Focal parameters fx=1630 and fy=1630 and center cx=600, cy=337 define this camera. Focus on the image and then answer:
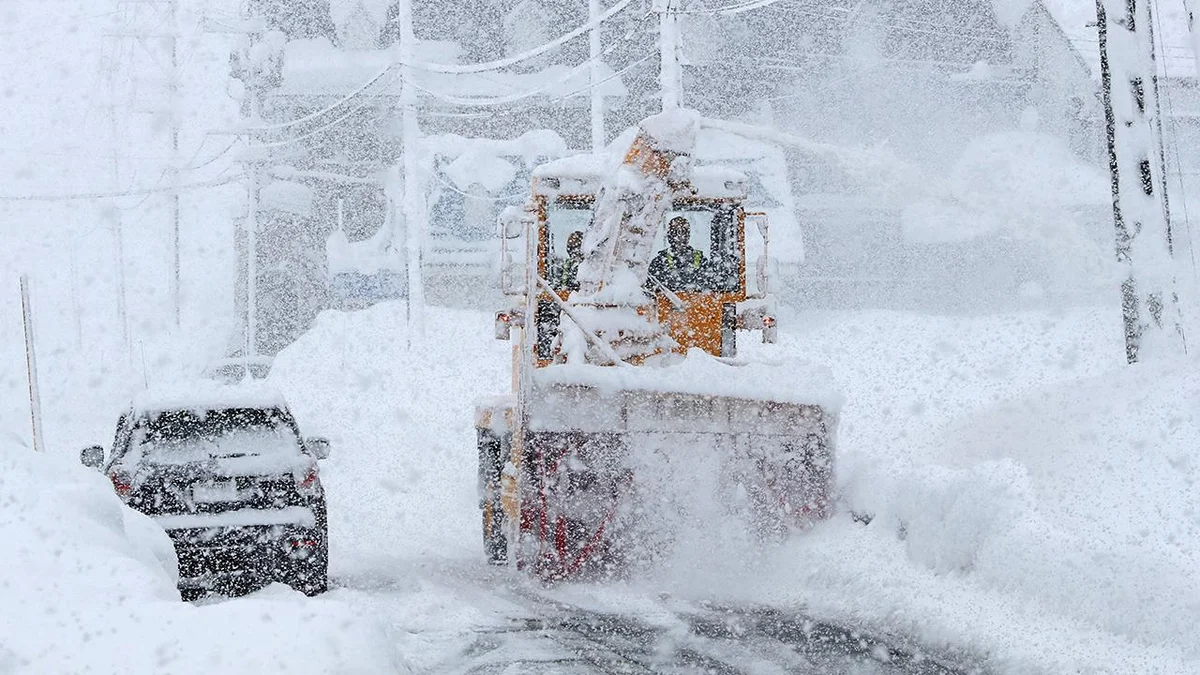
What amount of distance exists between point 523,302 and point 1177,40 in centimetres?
3789

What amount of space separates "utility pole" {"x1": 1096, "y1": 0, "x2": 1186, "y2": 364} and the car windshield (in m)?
7.16

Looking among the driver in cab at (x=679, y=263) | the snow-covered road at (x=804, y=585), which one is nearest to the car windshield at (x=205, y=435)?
the snow-covered road at (x=804, y=585)

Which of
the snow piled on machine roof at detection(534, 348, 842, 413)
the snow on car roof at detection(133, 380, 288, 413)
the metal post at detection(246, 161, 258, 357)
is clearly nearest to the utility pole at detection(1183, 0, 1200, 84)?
the snow piled on machine roof at detection(534, 348, 842, 413)

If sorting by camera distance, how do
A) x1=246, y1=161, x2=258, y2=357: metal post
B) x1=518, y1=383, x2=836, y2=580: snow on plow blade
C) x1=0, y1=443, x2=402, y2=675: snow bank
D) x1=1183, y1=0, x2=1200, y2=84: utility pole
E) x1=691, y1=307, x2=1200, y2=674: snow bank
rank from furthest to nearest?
x1=246, y1=161, x2=258, y2=357: metal post, x1=1183, y1=0, x2=1200, y2=84: utility pole, x1=518, y1=383, x2=836, y2=580: snow on plow blade, x1=691, y1=307, x2=1200, y2=674: snow bank, x1=0, y1=443, x2=402, y2=675: snow bank

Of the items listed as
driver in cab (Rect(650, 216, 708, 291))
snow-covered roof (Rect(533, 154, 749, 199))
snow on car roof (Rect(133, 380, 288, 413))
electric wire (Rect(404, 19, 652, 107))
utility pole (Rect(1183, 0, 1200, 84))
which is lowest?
snow on car roof (Rect(133, 380, 288, 413))

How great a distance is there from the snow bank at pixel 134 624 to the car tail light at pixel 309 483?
5.05 metres

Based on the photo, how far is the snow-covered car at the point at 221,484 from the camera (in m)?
10.1

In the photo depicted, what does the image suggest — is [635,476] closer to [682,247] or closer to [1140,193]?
[682,247]

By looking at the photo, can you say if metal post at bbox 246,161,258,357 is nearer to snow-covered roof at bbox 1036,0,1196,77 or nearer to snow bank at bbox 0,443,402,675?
snow-covered roof at bbox 1036,0,1196,77

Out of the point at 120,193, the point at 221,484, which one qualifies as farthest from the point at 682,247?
the point at 120,193

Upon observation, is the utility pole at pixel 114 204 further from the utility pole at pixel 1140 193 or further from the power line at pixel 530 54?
the utility pole at pixel 1140 193

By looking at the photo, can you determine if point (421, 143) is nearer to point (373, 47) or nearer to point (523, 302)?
point (373, 47)

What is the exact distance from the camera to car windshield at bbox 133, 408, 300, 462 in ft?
33.4

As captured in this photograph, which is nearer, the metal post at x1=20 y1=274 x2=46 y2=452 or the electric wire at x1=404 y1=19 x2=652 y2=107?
the metal post at x1=20 y1=274 x2=46 y2=452
